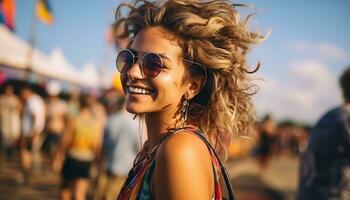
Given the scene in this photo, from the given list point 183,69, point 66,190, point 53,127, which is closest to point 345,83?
point 183,69

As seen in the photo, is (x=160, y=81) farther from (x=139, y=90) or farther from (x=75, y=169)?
(x=75, y=169)

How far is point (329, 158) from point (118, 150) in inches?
107

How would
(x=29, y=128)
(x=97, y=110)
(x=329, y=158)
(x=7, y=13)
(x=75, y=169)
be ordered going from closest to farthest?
(x=329, y=158), (x=75, y=169), (x=97, y=110), (x=29, y=128), (x=7, y=13)

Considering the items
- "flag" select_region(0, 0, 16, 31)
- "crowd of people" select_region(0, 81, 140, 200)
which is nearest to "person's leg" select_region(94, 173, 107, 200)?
"crowd of people" select_region(0, 81, 140, 200)

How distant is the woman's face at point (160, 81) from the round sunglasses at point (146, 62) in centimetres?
2

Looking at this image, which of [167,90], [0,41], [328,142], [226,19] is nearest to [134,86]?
[167,90]

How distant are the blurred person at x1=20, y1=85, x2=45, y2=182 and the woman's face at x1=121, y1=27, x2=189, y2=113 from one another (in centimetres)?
673

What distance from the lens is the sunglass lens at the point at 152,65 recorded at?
1627 mm

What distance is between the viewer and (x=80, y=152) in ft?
18.0

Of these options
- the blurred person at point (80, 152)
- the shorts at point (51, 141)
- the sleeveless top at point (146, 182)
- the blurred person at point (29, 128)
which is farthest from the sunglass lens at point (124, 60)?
the shorts at point (51, 141)

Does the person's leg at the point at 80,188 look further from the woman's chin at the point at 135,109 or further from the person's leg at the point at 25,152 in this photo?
the woman's chin at the point at 135,109

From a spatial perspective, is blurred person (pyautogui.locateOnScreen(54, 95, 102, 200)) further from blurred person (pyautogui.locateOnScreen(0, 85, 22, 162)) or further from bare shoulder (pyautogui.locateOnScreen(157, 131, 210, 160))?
bare shoulder (pyautogui.locateOnScreen(157, 131, 210, 160))

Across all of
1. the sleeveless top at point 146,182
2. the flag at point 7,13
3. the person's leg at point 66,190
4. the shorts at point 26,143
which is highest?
the flag at point 7,13

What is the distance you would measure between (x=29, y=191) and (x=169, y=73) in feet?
22.0
